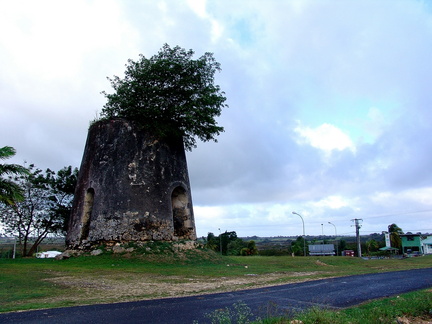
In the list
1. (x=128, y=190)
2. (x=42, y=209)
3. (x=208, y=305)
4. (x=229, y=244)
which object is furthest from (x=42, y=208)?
(x=229, y=244)

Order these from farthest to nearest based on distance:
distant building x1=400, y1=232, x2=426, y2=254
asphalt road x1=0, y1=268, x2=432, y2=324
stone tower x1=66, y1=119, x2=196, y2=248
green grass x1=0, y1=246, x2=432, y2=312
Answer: distant building x1=400, y1=232, x2=426, y2=254 → stone tower x1=66, y1=119, x2=196, y2=248 → green grass x1=0, y1=246, x2=432, y2=312 → asphalt road x1=0, y1=268, x2=432, y2=324

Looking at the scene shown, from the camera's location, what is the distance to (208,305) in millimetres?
8266

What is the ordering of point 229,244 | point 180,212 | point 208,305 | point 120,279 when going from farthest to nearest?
point 229,244 → point 180,212 → point 120,279 → point 208,305

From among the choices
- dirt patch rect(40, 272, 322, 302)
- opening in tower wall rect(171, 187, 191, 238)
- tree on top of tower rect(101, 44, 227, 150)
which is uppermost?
tree on top of tower rect(101, 44, 227, 150)

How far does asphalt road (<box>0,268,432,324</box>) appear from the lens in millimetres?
7000

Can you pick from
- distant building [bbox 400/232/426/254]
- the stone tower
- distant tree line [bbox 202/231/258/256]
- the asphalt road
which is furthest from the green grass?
distant building [bbox 400/232/426/254]

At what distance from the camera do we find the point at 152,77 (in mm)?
23094

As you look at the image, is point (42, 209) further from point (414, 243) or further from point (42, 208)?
point (414, 243)

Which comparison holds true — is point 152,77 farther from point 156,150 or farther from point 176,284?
point 176,284

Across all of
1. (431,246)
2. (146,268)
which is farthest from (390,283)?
(431,246)

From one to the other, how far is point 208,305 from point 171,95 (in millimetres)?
17282

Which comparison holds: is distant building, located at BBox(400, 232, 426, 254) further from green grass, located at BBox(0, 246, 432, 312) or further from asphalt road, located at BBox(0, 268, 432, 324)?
asphalt road, located at BBox(0, 268, 432, 324)

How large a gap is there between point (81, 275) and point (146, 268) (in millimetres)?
3384

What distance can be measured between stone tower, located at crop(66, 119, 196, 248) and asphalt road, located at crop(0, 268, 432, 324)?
40.2 ft
